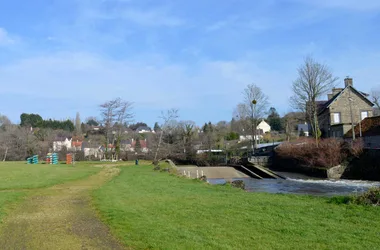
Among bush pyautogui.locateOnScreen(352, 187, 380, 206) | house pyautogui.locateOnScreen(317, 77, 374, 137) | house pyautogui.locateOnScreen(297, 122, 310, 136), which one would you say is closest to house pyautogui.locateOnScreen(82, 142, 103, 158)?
house pyautogui.locateOnScreen(317, 77, 374, 137)

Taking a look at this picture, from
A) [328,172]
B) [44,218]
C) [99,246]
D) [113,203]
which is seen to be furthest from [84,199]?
[328,172]

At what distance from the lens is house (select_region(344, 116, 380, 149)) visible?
42.3m

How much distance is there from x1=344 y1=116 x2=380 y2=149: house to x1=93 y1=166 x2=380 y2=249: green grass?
34.5 m

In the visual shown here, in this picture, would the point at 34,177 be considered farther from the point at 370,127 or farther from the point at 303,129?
the point at 303,129

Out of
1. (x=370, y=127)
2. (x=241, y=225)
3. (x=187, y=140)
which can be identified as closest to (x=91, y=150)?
(x=187, y=140)

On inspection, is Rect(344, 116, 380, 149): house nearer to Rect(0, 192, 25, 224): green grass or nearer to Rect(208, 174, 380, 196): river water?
Rect(208, 174, 380, 196): river water

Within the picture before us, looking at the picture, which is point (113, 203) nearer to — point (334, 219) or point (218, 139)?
point (334, 219)

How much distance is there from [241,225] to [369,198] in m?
5.46

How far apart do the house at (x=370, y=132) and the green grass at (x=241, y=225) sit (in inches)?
1360

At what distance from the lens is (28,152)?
72688 mm

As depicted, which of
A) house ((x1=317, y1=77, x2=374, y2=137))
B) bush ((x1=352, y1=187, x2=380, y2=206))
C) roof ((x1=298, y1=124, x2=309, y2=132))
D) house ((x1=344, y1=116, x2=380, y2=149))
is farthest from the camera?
roof ((x1=298, y1=124, x2=309, y2=132))

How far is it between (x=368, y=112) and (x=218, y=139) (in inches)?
1243

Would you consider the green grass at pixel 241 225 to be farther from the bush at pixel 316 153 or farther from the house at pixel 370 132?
the house at pixel 370 132

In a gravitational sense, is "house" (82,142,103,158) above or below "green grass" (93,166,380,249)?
above
